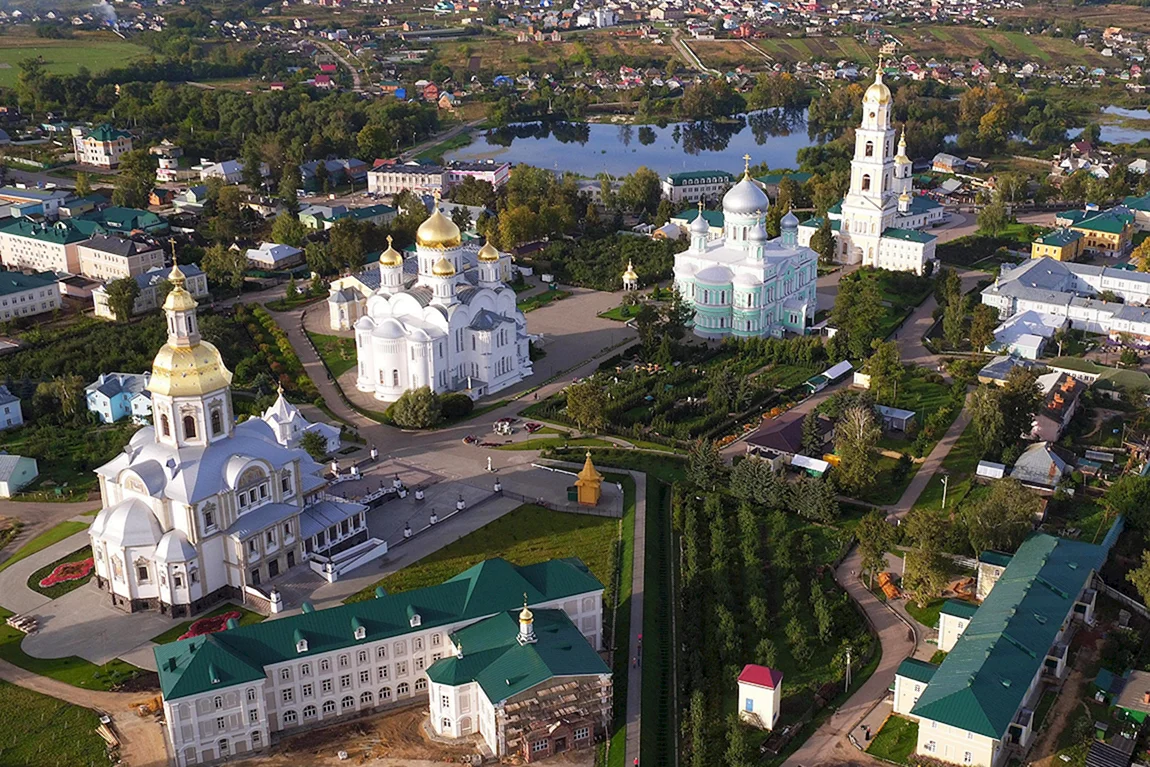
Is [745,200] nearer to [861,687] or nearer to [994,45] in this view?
[861,687]

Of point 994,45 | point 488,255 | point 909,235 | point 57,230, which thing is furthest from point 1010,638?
point 994,45

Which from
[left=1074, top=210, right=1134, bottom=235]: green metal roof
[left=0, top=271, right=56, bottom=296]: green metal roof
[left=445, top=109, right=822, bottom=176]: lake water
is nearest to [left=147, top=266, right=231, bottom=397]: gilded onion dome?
[left=0, top=271, right=56, bottom=296]: green metal roof

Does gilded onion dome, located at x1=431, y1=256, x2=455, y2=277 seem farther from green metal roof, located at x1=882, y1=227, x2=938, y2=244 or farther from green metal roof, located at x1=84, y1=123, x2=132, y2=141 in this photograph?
green metal roof, located at x1=84, y1=123, x2=132, y2=141

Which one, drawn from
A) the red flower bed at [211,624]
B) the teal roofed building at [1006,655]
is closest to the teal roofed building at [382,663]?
the red flower bed at [211,624]

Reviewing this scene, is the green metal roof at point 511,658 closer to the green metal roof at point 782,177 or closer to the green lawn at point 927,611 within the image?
the green lawn at point 927,611

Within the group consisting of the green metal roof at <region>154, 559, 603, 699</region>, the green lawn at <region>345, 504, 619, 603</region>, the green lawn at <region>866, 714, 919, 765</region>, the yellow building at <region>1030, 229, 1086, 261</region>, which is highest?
the yellow building at <region>1030, 229, 1086, 261</region>

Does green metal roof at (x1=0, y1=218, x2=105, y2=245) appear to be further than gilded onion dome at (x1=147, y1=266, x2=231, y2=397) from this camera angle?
Yes

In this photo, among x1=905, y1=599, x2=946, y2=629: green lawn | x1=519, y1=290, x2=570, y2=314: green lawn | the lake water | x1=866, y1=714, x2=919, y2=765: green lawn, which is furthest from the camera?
the lake water
